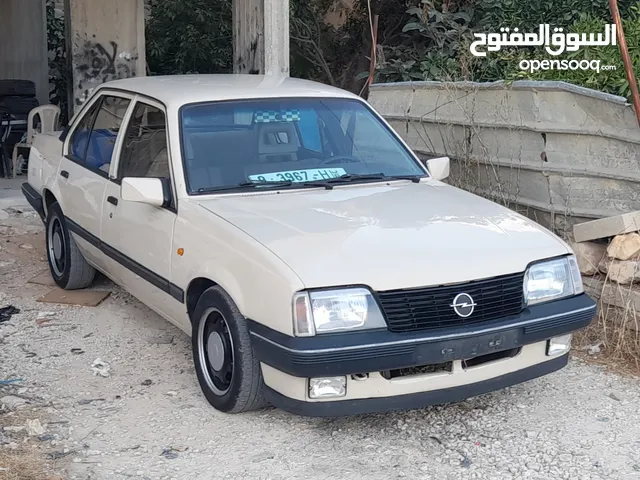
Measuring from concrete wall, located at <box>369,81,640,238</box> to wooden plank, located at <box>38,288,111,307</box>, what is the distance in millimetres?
2877

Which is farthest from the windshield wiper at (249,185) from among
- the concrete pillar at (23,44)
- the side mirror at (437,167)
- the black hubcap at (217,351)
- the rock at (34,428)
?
the concrete pillar at (23,44)

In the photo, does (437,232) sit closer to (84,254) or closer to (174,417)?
Result: (174,417)

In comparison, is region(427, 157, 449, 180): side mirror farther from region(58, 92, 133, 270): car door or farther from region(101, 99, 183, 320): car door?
region(58, 92, 133, 270): car door

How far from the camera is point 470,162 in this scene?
22.0 ft

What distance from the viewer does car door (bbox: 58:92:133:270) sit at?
5242 mm

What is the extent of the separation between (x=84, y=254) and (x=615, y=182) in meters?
3.59

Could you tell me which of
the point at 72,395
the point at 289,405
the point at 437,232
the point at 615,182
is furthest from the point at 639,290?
the point at 72,395

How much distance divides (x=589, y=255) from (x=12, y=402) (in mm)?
3527

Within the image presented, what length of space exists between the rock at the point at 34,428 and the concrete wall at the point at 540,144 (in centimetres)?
371

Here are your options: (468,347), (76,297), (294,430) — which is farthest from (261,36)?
(468,347)

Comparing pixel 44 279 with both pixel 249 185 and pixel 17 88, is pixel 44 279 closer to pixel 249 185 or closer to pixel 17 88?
pixel 249 185

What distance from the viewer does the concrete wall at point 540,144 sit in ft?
18.3

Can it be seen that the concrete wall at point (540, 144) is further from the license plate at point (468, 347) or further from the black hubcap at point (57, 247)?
the black hubcap at point (57, 247)

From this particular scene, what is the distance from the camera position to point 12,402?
4.20m
